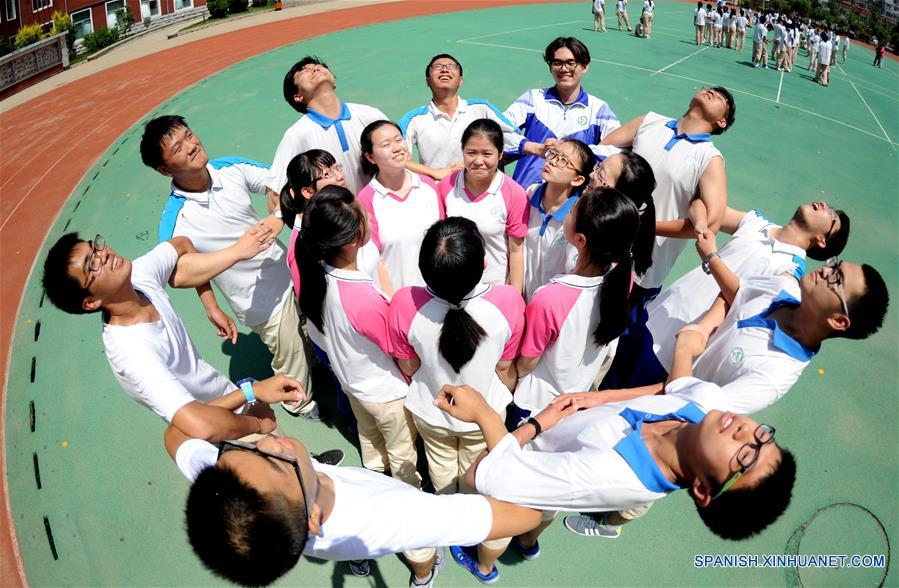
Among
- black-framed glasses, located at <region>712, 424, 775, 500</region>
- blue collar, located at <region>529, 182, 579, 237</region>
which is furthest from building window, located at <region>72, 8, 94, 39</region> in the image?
black-framed glasses, located at <region>712, 424, 775, 500</region>

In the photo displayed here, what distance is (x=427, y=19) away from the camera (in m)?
17.3

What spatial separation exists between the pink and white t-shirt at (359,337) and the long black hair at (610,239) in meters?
1.12

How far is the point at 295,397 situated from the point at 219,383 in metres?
0.69

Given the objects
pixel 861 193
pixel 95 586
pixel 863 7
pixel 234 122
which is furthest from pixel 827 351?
pixel 863 7

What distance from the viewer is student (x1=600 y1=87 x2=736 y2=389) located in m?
3.70

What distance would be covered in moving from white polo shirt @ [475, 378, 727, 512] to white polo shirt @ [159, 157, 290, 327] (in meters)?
2.38

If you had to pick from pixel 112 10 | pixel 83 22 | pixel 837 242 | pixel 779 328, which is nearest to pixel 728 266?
pixel 837 242

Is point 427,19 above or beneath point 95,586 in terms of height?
above

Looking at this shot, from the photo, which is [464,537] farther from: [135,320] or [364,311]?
[135,320]

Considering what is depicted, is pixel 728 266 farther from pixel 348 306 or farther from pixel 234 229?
pixel 234 229

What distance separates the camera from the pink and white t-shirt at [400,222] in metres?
3.55

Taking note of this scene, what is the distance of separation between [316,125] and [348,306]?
79.8 inches

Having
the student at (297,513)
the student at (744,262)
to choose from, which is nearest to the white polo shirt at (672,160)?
the student at (744,262)

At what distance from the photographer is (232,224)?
3.77 metres
